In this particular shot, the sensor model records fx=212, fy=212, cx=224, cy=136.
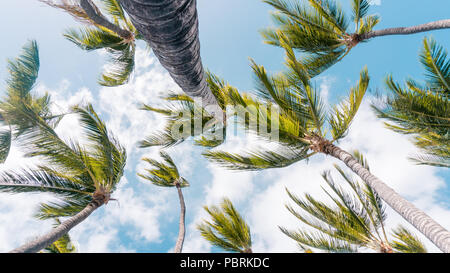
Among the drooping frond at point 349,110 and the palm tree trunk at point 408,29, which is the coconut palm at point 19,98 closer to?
the drooping frond at point 349,110

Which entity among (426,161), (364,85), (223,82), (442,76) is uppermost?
(223,82)

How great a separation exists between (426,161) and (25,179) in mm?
8680

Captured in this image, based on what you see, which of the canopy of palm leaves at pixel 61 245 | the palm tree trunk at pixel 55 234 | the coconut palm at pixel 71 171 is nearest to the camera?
the palm tree trunk at pixel 55 234

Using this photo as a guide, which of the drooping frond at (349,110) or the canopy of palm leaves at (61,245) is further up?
the drooping frond at (349,110)

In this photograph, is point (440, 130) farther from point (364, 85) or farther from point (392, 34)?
point (392, 34)

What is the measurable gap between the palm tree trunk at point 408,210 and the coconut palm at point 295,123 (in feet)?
0.04

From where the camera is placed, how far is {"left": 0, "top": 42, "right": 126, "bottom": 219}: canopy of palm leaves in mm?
3369

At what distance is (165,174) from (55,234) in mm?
4195

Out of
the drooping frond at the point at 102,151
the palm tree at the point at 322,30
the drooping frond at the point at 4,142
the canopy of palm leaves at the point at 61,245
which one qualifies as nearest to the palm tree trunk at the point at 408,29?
the palm tree at the point at 322,30

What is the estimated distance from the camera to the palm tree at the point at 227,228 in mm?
5086

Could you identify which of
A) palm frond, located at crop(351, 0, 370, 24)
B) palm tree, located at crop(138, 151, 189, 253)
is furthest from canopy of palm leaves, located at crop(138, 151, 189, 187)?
palm frond, located at crop(351, 0, 370, 24)
